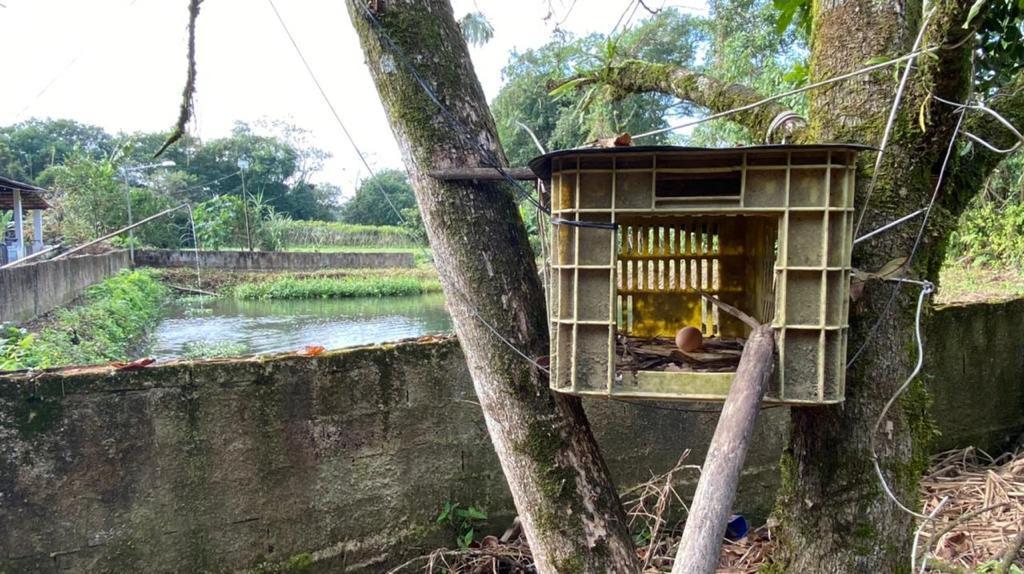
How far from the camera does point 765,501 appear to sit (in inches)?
148

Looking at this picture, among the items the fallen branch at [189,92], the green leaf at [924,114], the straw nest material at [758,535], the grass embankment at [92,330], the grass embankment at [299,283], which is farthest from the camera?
the grass embankment at [299,283]

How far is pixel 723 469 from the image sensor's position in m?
1.20

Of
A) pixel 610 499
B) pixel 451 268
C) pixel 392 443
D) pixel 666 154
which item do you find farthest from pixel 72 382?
pixel 666 154

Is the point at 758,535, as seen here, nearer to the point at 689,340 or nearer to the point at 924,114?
the point at 689,340

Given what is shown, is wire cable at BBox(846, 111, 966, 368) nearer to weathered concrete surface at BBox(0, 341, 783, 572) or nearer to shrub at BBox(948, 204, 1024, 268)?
weathered concrete surface at BBox(0, 341, 783, 572)

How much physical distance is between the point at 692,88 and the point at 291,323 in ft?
45.8

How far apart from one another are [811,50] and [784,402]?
3.97 feet

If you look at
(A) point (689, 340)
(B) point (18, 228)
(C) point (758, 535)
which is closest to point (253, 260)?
(B) point (18, 228)

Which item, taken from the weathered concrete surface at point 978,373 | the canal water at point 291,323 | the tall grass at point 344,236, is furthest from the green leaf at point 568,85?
the tall grass at point 344,236

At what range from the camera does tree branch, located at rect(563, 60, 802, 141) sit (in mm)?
2268

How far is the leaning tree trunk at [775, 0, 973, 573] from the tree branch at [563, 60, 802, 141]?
0.25 metres

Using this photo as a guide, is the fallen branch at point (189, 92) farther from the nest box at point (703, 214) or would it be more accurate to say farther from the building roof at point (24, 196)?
the building roof at point (24, 196)

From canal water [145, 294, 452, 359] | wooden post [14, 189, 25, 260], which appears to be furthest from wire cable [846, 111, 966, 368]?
wooden post [14, 189, 25, 260]

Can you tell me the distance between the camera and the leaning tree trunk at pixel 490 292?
1817 mm
